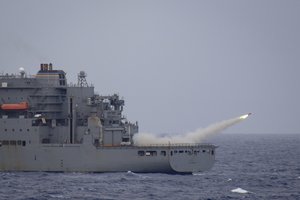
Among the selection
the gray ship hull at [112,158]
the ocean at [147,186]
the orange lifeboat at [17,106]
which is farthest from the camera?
the orange lifeboat at [17,106]

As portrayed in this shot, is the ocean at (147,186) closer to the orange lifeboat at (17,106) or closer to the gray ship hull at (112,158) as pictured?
the gray ship hull at (112,158)

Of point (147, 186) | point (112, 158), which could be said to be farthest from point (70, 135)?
point (147, 186)

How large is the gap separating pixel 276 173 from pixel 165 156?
12168 mm

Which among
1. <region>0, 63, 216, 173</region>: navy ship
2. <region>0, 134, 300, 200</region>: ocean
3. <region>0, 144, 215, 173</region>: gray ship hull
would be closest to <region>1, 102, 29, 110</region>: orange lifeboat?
<region>0, 63, 216, 173</region>: navy ship

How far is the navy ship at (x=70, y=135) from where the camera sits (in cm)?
6069

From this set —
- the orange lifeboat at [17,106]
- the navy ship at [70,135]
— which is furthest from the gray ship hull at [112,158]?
the orange lifeboat at [17,106]

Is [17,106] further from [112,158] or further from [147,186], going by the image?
[147,186]

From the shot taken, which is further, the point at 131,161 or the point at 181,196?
the point at 131,161

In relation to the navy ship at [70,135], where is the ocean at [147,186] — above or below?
below

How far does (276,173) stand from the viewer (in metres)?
67.2

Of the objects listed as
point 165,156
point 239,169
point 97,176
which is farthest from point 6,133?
point 239,169

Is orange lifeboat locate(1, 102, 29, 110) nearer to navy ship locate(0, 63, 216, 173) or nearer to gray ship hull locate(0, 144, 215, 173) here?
navy ship locate(0, 63, 216, 173)

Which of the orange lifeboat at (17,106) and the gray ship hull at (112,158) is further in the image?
the orange lifeboat at (17,106)

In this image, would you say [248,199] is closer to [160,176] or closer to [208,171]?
[160,176]
